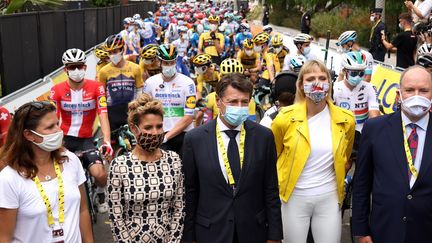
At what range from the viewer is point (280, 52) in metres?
13.3

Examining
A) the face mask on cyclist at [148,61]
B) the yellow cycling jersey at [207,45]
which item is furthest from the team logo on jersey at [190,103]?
the yellow cycling jersey at [207,45]

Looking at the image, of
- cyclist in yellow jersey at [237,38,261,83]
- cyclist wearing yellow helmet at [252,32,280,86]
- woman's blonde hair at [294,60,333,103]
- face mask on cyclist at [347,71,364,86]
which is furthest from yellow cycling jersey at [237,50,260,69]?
woman's blonde hair at [294,60,333,103]

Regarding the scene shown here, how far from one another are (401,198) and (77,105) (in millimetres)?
4087

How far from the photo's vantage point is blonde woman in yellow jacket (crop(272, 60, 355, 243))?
481 centimetres

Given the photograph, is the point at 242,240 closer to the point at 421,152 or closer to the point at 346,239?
the point at 421,152

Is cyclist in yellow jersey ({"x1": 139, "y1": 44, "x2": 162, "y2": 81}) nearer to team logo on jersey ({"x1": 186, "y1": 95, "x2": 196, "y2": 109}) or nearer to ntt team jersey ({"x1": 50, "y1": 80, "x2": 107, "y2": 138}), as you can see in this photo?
team logo on jersey ({"x1": 186, "y1": 95, "x2": 196, "y2": 109})

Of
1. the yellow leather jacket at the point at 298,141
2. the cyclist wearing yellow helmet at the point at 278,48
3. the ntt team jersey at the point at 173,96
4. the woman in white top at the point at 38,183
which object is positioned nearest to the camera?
the woman in white top at the point at 38,183

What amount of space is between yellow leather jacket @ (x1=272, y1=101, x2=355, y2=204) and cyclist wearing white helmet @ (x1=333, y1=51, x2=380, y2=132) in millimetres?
2482

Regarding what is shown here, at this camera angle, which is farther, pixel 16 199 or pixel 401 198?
pixel 401 198

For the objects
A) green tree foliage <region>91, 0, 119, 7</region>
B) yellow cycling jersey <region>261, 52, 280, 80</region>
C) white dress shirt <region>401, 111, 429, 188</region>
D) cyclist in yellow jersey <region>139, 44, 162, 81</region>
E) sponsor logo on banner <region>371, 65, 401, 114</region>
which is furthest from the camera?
green tree foliage <region>91, 0, 119, 7</region>

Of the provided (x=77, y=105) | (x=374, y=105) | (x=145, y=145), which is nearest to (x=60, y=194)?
(x=145, y=145)

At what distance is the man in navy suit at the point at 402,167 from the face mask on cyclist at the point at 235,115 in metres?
0.92

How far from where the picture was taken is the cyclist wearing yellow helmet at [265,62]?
12.2m

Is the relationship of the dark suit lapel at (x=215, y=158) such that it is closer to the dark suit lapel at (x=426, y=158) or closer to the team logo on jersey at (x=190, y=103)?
the dark suit lapel at (x=426, y=158)
